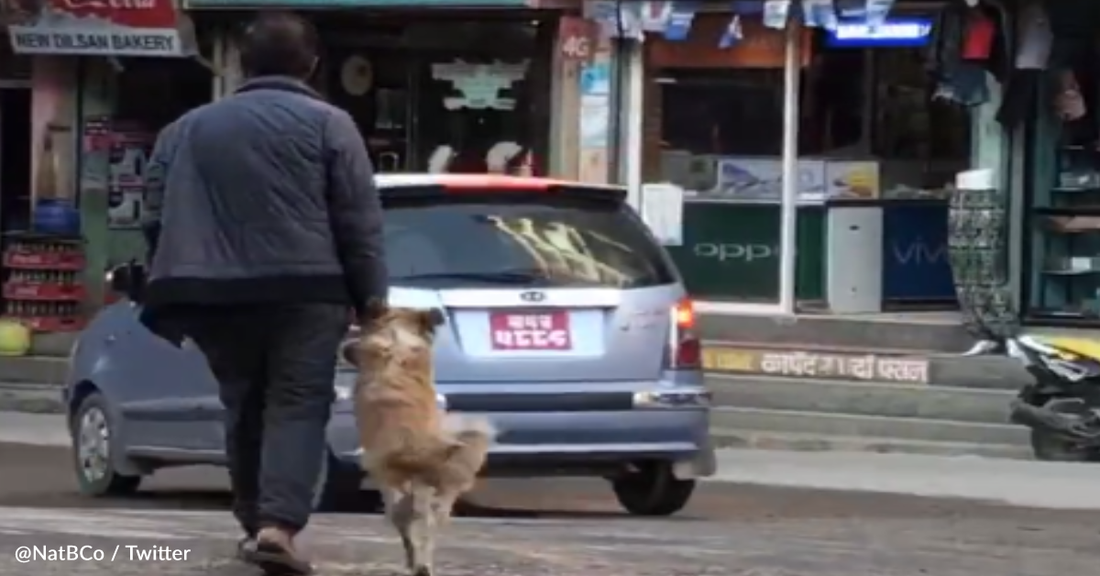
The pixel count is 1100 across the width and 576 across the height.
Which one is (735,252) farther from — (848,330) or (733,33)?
(733,33)

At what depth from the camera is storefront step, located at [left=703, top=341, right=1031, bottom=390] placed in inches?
632

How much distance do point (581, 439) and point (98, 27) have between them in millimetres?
10247

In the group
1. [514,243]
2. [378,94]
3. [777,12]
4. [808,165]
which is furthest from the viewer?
[378,94]

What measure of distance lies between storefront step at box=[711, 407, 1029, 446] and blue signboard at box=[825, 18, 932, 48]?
2883mm

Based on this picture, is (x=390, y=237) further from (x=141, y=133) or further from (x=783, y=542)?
(x=141, y=133)

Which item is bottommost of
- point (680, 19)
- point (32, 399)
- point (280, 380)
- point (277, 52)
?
point (32, 399)

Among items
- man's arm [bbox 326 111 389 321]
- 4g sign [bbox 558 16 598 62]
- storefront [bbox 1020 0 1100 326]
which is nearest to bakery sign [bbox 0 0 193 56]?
4g sign [bbox 558 16 598 62]

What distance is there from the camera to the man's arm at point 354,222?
23.2 ft

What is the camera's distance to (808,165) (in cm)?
1786

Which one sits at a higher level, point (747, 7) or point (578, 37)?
point (747, 7)

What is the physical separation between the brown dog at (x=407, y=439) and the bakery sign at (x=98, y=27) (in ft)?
40.7

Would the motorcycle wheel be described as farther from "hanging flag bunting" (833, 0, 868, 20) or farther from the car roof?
the car roof

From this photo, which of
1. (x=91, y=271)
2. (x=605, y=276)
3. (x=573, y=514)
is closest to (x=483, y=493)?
(x=573, y=514)

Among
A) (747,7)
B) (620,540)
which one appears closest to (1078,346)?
(747,7)
